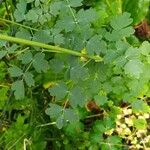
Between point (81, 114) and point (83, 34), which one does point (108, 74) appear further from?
point (81, 114)

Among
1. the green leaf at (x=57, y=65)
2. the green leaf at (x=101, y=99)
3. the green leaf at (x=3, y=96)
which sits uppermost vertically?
the green leaf at (x=57, y=65)

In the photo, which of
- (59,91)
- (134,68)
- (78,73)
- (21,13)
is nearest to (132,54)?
(134,68)

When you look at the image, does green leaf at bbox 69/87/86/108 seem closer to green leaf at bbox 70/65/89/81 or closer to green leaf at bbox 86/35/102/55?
green leaf at bbox 70/65/89/81

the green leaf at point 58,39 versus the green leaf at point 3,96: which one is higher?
the green leaf at point 58,39

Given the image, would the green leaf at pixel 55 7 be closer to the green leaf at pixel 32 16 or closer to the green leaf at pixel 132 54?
the green leaf at pixel 32 16

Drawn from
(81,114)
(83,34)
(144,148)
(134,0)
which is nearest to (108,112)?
(81,114)

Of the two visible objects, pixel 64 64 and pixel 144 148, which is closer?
pixel 64 64

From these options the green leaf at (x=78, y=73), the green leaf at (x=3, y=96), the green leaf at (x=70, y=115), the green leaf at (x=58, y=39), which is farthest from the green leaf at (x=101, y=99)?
the green leaf at (x=3, y=96)
